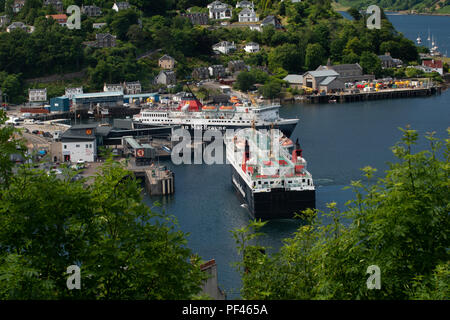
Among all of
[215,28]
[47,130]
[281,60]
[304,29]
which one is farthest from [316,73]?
[47,130]

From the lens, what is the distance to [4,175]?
260 inches

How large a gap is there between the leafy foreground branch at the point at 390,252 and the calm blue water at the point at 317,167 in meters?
1.12

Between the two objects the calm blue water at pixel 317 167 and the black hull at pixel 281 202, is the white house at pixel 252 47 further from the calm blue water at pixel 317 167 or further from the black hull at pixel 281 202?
the black hull at pixel 281 202

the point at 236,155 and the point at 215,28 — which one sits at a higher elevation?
the point at 215,28

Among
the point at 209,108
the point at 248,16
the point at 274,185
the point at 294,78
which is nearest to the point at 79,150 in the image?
the point at 209,108

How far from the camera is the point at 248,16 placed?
49.8 meters

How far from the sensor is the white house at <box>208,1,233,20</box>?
166 ft

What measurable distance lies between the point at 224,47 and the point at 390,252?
131 ft

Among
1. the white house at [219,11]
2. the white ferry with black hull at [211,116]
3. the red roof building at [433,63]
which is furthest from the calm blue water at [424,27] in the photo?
the white ferry with black hull at [211,116]

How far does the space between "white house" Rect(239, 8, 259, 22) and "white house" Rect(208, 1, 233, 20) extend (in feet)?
3.21

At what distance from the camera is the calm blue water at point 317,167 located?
15.5 metres

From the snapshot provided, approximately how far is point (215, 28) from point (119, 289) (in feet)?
141

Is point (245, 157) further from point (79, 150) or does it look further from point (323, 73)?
point (323, 73)
